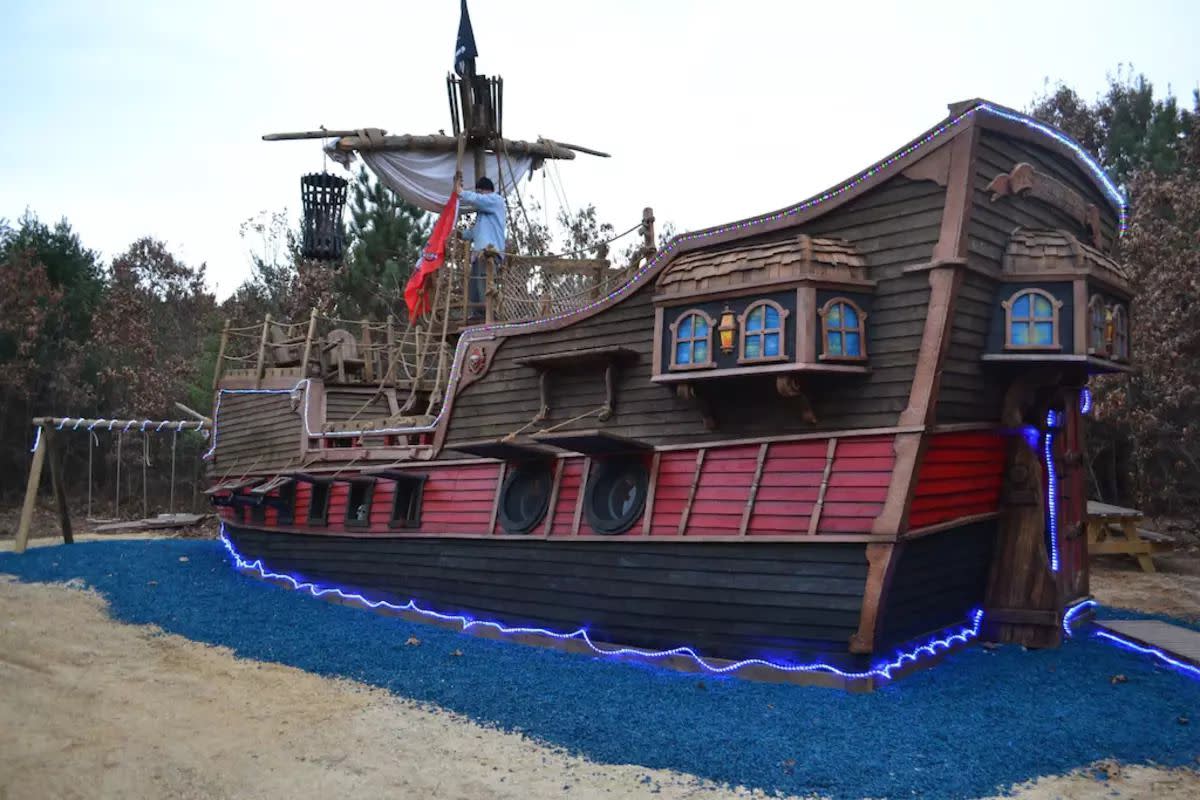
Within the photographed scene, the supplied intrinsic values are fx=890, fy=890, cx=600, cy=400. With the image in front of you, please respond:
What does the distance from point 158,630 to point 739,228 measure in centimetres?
757

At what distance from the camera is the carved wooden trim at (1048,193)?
23.5 feet

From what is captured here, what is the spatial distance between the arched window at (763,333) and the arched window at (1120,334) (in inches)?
127

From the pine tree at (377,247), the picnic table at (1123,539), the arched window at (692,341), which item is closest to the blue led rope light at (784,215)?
the arched window at (692,341)

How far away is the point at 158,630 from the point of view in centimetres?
980

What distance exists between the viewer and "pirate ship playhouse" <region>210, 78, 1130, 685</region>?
685 cm

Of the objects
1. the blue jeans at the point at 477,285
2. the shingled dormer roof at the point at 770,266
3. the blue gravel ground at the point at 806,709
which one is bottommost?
the blue gravel ground at the point at 806,709

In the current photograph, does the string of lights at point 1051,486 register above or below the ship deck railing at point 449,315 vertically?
below

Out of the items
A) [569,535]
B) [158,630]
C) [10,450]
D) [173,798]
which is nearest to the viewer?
[173,798]

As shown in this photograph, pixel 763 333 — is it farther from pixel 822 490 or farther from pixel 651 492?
pixel 651 492

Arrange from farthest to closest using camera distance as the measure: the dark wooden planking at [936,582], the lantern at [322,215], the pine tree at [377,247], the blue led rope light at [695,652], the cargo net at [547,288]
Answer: the pine tree at [377,247] < the lantern at [322,215] < the cargo net at [547,288] < the dark wooden planking at [936,582] < the blue led rope light at [695,652]

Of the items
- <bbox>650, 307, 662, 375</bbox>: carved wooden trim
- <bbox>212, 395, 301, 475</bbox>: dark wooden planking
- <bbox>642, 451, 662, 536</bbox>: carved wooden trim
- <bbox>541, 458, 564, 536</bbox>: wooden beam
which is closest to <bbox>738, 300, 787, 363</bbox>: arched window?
<bbox>650, 307, 662, 375</bbox>: carved wooden trim

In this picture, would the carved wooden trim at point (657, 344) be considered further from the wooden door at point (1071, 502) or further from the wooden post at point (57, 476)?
the wooden post at point (57, 476)

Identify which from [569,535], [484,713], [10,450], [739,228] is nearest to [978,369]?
[739,228]

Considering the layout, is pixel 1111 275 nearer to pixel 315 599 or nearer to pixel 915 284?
pixel 915 284
